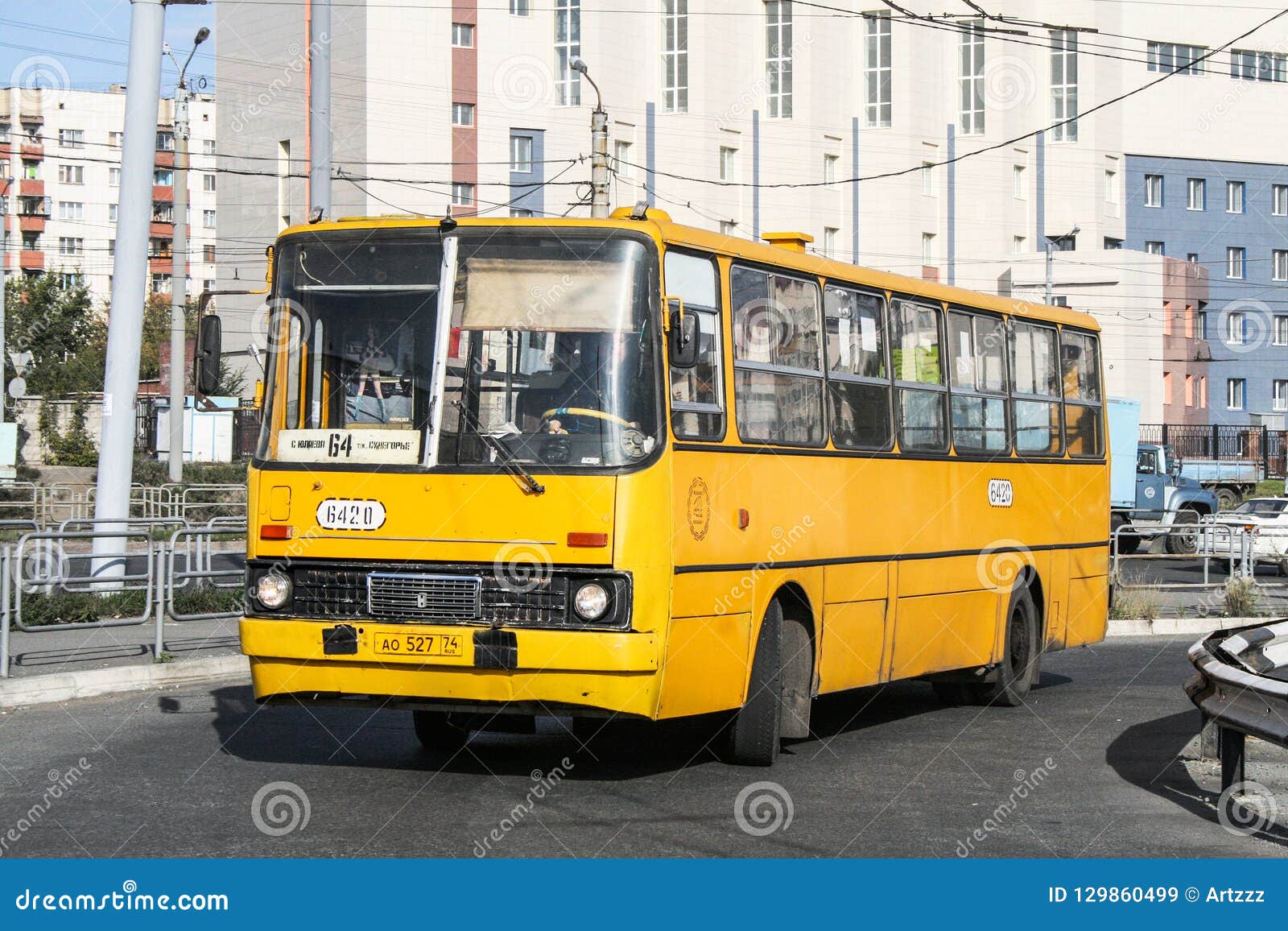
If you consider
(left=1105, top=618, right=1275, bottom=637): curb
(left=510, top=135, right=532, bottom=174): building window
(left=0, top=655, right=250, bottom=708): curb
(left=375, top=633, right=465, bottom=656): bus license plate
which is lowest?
(left=1105, top=618, right=1275, bottom=637): curb

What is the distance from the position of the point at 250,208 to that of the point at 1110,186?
3627 cm

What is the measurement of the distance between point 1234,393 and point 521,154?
35.2 m

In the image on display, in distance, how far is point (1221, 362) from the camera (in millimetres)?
76312

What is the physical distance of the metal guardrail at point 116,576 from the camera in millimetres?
13977

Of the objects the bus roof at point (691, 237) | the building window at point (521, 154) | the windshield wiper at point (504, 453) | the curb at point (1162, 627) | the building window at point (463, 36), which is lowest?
the curb at point (1162, 627)

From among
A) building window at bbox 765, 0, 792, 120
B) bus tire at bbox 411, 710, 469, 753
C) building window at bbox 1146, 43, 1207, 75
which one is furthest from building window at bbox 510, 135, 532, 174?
bus tire at bbox 411, 710, 469, 753

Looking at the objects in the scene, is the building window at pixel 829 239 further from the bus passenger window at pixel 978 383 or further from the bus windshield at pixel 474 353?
the bus windshield at pixel 474 353

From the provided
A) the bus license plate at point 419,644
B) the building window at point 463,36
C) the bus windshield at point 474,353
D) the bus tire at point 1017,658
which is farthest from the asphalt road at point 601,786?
the building window at point 463,36

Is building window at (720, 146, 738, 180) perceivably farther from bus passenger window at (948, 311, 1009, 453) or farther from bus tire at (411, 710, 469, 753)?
bus tire at (411, 710, 469, 753)

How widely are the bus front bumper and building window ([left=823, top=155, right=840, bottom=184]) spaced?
5983 centimetres

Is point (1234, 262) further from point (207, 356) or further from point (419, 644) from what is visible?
point (419, 644)

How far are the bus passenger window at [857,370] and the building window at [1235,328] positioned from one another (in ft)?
228

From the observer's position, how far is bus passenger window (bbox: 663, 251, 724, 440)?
930 cm

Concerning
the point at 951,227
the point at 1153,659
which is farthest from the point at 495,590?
the point at 951,227
